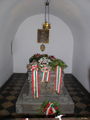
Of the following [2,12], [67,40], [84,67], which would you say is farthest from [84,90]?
[2,12]

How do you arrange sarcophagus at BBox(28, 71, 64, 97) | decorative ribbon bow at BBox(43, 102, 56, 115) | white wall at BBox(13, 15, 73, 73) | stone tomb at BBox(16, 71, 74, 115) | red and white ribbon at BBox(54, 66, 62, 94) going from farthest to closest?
white wall at BBox(13, 15, 73, 73) < sarcophagus at BBox(28, 71, 64, 97) < red and white ribbon at BBox(54, 66, 62, 94) < stone tomb at BBox(16, 71, 74, 115) < decorative ribbon bow at BBox(43, 102, 56, 115)

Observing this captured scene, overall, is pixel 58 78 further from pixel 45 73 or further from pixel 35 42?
pixel 35 42

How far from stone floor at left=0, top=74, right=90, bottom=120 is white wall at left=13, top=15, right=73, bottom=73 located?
3.20 feet

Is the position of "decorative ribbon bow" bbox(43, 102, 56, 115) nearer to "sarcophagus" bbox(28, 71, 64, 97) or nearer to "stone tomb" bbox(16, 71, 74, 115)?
"stone tomb" bbox(16, 71, 74, 115)

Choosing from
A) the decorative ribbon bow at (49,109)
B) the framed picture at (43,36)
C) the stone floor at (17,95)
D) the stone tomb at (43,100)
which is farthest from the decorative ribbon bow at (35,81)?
the framed picture at (43,36)

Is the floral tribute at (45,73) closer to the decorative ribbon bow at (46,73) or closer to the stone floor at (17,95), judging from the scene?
the decorative ribbon bow at (46,73)

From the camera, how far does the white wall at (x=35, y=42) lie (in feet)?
24.6

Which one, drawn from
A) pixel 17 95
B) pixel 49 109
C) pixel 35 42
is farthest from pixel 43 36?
pixel 49 109

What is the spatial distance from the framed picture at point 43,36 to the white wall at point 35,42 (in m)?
0.17

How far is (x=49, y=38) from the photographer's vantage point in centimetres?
765

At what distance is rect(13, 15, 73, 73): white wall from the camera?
7.49 meters

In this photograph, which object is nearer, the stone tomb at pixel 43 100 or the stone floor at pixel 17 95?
the stone tomb at pixel 43 100

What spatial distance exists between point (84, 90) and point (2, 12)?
3.65 metres

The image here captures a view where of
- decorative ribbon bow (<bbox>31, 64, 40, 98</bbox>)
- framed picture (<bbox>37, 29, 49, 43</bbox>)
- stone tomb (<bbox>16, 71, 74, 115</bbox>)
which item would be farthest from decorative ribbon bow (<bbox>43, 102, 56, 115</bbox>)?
framed picture (<bbox>37, 29, 49, 43</bbox>)
